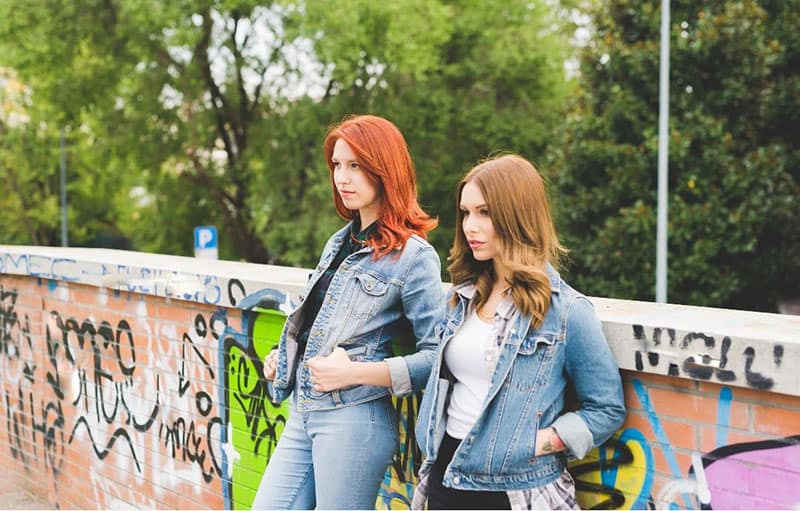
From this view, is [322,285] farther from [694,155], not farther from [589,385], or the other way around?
[694,155]

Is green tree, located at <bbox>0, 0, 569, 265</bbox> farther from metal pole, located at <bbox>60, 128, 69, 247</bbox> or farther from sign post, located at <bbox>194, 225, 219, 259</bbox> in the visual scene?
sign post, located at <bbox>194, 225, 219, 259</bbox>

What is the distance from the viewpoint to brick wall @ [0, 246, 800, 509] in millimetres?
2221

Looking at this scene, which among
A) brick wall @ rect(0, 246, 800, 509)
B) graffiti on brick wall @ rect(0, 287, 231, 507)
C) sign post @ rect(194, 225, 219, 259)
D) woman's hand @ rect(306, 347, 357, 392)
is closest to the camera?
brick wall @ rect(0, 246, 800, 509)

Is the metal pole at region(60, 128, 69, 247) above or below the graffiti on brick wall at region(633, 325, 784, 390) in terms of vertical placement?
below

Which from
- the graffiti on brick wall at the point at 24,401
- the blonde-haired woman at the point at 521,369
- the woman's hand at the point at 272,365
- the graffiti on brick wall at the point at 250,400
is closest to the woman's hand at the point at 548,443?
the blonde-haired woman at the point at 521,369

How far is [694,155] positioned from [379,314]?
42.8 ft

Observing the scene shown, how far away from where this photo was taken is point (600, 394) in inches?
91.8

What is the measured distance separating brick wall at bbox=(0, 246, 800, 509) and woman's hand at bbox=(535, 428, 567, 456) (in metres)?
0.28

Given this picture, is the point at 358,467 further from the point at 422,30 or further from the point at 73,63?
the point at 73,63

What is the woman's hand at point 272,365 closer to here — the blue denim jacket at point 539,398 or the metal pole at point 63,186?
the blue denim jacket at point 539,398

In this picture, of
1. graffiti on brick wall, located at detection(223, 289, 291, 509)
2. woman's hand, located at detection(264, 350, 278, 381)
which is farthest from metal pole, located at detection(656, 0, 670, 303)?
woman's hand, located at detection(264, 350, 278, 381)

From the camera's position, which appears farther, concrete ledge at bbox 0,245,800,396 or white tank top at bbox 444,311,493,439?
white tank top at bbox 444,311,493,439

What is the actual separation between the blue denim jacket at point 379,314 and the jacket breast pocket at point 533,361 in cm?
42

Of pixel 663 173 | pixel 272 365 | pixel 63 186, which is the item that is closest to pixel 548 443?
pixel 272 365
